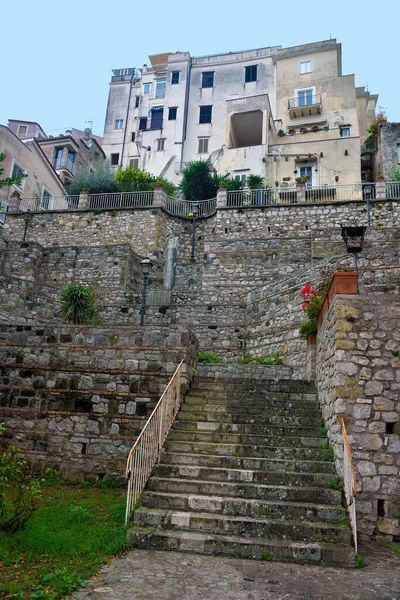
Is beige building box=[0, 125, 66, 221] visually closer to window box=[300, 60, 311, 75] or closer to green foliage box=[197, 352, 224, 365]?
green foliage box=[197, 352, 224, 365]

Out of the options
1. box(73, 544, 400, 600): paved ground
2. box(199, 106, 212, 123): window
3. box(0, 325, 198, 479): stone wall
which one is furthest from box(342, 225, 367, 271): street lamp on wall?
box(199, 106, 212, 123): window

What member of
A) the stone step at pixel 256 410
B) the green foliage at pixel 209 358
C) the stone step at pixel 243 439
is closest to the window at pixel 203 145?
the green foliage at pixel 209 358

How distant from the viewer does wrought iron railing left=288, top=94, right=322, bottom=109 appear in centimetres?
3109

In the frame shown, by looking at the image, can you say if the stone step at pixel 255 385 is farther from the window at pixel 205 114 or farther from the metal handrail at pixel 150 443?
the window at pixel 205 114

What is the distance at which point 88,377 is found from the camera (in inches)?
350

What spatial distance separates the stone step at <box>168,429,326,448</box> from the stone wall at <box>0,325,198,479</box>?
3.62ft

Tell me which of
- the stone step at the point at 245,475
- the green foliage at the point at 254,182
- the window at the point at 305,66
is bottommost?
the stone step at the point at 245,475

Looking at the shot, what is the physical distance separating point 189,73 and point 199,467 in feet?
119

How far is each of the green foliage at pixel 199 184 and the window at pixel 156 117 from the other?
36.3ft

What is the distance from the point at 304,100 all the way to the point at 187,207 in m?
13.5

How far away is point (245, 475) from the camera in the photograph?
6613 millimetres

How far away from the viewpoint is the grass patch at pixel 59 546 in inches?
169

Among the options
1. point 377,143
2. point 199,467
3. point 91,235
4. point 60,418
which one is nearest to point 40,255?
point 91,235

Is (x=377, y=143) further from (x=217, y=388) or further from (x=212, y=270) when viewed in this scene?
(x=217, y=388)
